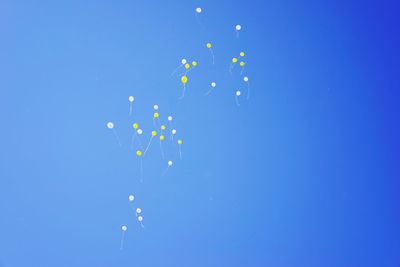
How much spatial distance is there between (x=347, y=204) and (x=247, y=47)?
33.5 inches

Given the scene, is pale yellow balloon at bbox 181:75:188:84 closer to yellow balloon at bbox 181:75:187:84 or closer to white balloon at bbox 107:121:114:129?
yellow balloon at bbox 181:75:187:84

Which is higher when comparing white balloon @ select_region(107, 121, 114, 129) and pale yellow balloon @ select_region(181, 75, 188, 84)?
pale yellow balloon @ select_region(181, 75, 188, 84)

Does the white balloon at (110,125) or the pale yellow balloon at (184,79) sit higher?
the pale yellow balloon at (184,79)

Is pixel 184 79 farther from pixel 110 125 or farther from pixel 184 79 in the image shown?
pixel 110 125

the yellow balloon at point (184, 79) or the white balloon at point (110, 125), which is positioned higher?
the yellow balloon at point (184, 79)

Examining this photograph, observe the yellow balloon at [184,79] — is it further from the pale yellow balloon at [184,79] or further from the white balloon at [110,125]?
the white balloon at [110,125]

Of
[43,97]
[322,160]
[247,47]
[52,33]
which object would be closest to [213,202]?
[322,160]

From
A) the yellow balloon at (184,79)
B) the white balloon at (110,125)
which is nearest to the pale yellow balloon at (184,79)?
the yellow balloon at (184,79)

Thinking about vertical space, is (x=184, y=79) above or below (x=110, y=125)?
above

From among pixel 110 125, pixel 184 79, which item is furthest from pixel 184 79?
pixel 110 125

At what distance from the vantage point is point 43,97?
5.00ft

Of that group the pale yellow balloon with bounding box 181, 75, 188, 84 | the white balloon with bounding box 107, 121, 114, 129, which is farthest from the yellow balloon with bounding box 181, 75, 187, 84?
the white balloon with bounding box 107, 121, 114, 129

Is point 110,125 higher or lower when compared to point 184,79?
lower

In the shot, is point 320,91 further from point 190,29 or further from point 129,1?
point 129,1
